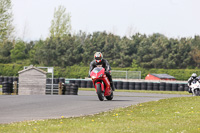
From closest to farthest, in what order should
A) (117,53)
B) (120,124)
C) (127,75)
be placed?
1. (120,124)
2. (127,75)
3. (117,53)

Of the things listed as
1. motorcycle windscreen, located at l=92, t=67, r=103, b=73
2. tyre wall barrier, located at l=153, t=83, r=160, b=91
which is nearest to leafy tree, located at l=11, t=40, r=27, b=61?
tyre wall barrier, located at l=153, t=83, r=160, b=91

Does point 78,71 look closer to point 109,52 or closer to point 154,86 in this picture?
point 109,52

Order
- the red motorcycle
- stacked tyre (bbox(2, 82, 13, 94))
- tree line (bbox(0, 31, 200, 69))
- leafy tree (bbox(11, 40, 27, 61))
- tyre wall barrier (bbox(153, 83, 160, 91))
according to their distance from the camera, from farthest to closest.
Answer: leafy tree (bbox(11, 40, 27, 61)) → tree line (bbox(0, 31, 200, 69)) → tyre wall barrier (bbox(153, 83, 160, 91)) → stacked tyre (bbox(2, 82, 13, 94)) → the red motorcycle

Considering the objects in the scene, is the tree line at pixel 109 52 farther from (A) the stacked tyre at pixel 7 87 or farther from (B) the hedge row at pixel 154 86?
(A) the stacked tyre at pixel 7 87

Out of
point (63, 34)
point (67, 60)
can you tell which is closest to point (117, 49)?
point (67, 60)

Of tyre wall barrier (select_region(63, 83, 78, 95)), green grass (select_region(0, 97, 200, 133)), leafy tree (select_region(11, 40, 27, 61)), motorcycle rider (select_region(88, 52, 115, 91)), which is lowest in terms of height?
green grass (select_region(0, 97, 200, 133))

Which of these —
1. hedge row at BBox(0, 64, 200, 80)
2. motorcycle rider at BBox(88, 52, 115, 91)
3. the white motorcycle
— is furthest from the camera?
hedge row at BBox(0, 64, 200, 80)

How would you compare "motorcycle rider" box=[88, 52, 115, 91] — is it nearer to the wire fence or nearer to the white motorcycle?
the white motorcycle

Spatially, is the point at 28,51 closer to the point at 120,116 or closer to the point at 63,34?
the point at 63,34

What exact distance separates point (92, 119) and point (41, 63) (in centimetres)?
6153

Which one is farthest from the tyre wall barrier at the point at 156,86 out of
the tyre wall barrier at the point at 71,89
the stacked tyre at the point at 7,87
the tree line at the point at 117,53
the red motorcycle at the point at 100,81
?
the tree line at the point at 117,53

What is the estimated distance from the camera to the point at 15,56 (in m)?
73.4

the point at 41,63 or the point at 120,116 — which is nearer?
the point at 120,116

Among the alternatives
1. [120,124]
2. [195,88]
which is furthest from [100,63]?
[195,88]
